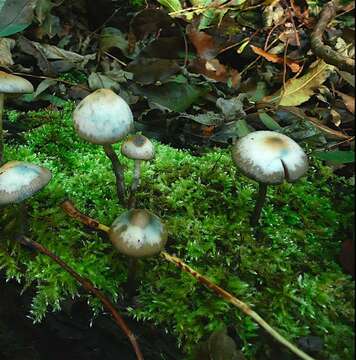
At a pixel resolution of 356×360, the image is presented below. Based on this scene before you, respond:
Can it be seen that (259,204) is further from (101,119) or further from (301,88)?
(301,88)

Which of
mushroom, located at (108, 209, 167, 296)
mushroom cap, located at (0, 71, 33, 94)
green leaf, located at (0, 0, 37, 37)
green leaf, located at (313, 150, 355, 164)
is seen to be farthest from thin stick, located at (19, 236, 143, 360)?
green leaf, located at (0, 0, 37, 37)

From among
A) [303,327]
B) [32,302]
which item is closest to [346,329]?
[303,327]

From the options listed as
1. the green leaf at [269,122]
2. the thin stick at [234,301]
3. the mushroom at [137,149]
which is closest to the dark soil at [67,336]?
the thin stick at [234,301]

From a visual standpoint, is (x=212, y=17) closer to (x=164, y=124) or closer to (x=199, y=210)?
(x=164, y=124)

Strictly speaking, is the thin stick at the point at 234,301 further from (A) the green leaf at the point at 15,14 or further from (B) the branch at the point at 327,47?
(A) the green leaf at the point at 15,14

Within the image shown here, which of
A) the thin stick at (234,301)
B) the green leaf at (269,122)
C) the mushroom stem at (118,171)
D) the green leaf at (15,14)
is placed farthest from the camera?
the green leaf at (15,14)
